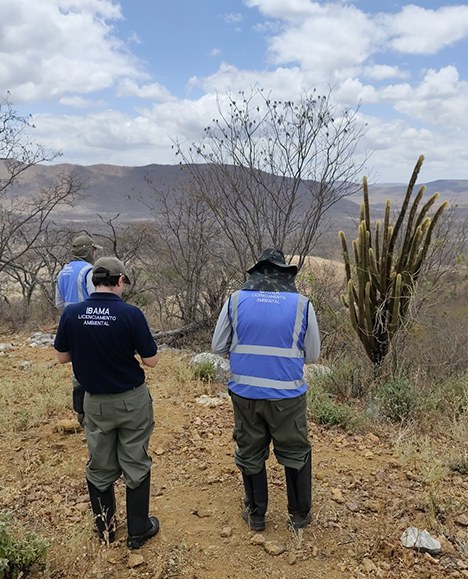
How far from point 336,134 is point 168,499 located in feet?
20.6

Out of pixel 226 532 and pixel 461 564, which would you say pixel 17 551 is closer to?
pixel 226 532

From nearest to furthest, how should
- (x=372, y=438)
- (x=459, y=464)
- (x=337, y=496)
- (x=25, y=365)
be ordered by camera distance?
(x=337, y=496) → (x=459, y=464) → (x=372, y=438) → (x=25, y=365)

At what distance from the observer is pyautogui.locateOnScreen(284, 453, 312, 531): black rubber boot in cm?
313

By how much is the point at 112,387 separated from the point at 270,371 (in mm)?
973

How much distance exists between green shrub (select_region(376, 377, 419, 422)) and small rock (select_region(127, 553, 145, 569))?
3.20m

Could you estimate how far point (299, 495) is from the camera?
3146mm

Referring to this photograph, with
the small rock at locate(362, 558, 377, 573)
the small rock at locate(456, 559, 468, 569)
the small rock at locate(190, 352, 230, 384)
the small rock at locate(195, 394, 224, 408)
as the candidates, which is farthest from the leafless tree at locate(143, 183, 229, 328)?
the small rock at locate(456, 559, 468, 569)

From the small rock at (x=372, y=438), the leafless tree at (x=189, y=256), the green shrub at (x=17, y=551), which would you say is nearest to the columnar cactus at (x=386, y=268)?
the small rock at (x=372, y=438)

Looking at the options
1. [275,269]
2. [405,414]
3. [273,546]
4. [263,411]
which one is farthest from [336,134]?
[273,546]

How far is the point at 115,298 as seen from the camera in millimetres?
2889

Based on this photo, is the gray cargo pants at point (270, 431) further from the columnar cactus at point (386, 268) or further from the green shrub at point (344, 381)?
the columnar cactus at point (386, 268)

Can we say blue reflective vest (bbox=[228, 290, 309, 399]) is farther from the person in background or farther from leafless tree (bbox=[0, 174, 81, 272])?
leafless tree (bbox=[0, 174, 81, 272])

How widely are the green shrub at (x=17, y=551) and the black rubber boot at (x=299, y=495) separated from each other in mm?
1516

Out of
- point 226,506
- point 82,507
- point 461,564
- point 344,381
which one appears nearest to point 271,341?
point 226,506
